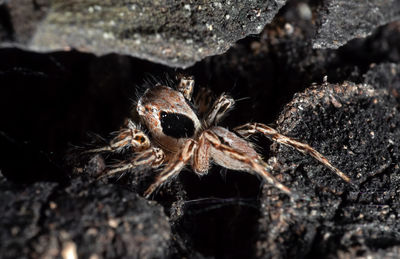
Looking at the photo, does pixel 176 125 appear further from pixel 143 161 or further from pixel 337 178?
pixel 337 178

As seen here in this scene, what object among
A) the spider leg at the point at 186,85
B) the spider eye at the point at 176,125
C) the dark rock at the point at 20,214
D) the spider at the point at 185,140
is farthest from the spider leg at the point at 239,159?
the dark rock at the point at 20,214

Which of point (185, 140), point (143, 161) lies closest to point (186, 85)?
point (185, 140)

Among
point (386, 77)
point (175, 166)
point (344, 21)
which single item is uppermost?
point (344, 21)

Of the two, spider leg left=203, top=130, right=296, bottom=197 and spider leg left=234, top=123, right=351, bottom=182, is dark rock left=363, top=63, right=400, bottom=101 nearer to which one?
spider leg left=234, top=123, right=351, bottom=182

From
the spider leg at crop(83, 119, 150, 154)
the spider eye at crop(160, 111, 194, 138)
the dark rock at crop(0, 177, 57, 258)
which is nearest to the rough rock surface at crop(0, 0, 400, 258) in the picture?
the dark rock at crop(0, 177, 57, 258)

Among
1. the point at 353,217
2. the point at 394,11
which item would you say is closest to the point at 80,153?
the point at 353,217

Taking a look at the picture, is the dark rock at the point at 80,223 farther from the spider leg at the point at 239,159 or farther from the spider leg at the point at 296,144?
the spider leg at the point at 296,144
